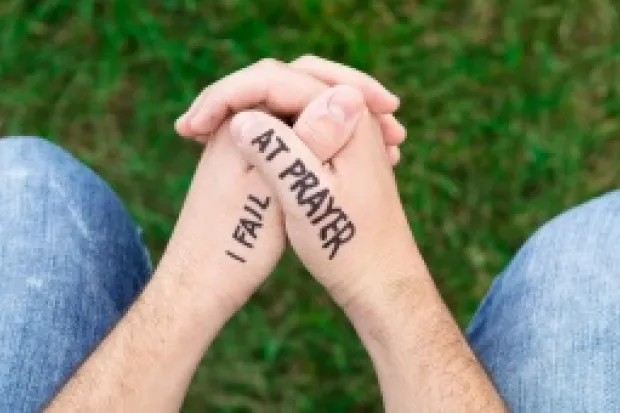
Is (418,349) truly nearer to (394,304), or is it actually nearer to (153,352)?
(394,304)

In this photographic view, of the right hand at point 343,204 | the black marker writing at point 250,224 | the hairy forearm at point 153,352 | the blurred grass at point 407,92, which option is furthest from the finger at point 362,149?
the blurred grass at point 407,92

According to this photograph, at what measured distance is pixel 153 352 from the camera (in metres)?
1.22

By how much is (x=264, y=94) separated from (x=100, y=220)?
328 mm

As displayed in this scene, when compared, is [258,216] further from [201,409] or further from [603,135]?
[603,135]

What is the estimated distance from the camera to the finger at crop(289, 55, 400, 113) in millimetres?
1290

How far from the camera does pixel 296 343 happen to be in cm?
186

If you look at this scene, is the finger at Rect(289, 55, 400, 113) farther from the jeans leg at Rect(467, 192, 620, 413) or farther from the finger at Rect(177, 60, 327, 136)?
the jeans leg at Rect(467, 192, 620, 413)

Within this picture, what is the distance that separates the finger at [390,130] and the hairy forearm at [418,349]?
0.20 meters

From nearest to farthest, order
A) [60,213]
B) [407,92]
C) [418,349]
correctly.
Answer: [418,349]
[60,213]
[407,92]

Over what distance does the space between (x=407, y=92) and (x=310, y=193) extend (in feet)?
2.53

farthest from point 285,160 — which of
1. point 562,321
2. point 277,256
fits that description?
point 562,321

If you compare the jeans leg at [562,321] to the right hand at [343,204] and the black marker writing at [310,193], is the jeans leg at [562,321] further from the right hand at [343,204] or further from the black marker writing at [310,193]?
the black marker writing at [310,193]

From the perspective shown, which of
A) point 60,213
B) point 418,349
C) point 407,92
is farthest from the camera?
point 407,92

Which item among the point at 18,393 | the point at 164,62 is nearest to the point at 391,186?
the point at 18,393
